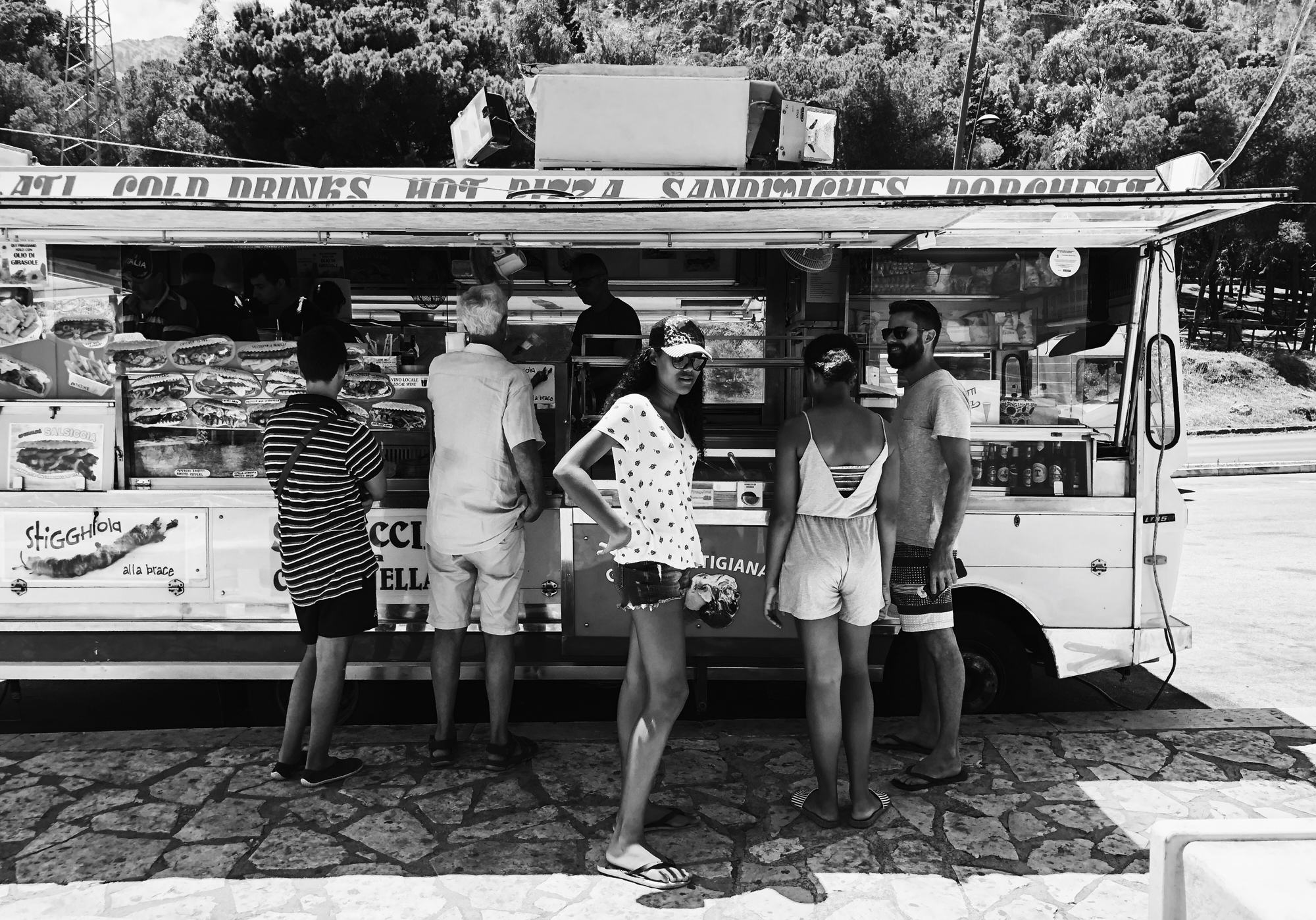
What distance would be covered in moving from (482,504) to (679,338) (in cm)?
125

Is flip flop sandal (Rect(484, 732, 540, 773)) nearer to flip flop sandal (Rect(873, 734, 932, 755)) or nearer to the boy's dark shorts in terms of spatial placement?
the boy's dark shorts

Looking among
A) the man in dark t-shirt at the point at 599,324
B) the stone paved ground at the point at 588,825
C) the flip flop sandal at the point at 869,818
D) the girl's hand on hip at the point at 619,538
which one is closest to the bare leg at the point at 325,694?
the stone paved ground at the point at 588,825

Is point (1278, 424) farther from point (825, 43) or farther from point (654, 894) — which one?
point (654, 894)

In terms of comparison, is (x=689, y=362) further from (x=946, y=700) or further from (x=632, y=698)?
(x=946, y=700)

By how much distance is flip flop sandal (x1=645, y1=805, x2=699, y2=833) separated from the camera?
11.0 ft

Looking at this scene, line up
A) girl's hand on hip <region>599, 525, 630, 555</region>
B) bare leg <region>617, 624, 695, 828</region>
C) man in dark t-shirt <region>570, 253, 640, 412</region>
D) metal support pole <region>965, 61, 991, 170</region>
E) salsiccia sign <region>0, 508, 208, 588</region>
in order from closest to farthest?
girl's hand on hip <region>599, 525, 630, 555</region> → bare leg <region>617, 624, 695, 828</region> → salsiccia sign <region>0, 508, 208, 588</region> → man in dark t-shirt <region>570, 253, 640, 412</region> → metal support pole <region>965, 61, 991, 170</region>

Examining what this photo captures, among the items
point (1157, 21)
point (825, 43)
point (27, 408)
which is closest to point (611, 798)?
point (27, 408)

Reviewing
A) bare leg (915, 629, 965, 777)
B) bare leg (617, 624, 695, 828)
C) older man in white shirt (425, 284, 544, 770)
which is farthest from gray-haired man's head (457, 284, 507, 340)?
bare leg (915, 629, 965, 777)

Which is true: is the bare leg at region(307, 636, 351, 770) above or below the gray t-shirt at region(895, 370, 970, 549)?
below

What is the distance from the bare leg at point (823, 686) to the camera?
10.7 ft

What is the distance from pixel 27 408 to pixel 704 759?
3.30 m

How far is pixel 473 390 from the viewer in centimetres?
378

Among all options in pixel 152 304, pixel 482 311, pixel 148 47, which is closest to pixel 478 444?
pixel 482 311

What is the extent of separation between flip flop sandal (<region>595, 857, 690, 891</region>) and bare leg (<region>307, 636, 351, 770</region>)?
128cm
